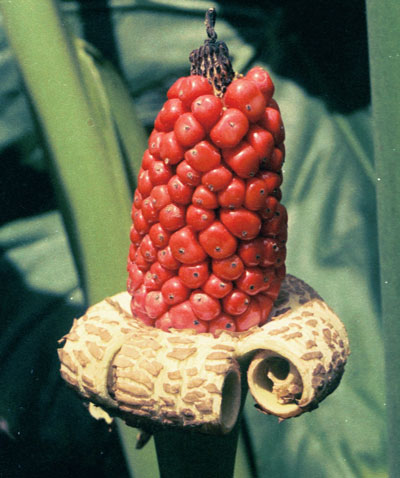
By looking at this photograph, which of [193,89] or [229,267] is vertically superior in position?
[193,89]

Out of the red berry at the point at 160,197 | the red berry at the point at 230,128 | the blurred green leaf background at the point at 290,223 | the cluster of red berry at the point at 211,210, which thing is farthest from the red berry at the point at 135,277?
the blurred green leaf background at the point at 290,223

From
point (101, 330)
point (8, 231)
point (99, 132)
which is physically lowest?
point (8, 231)

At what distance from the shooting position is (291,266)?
121cm

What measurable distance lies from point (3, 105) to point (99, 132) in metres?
0.34

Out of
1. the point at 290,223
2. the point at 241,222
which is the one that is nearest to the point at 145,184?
the point at 241,222

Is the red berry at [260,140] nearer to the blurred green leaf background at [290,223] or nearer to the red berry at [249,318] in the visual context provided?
the red berry at [249,318]

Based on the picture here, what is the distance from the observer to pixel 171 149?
0.70 meters

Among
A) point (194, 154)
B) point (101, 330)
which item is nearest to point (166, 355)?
point (101, 330)

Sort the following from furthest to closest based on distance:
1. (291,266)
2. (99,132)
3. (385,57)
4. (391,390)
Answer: (291,266) → (99,132) → (391,390) → (385,57)

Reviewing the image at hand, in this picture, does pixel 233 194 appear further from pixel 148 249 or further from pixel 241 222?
pixel 148 249

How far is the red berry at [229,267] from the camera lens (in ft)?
2.40

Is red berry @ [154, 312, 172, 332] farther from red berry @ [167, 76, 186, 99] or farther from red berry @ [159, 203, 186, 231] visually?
red berry @ [167, 76, 186, 99]

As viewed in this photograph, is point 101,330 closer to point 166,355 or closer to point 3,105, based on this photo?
point 166,355

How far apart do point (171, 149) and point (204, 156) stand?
0.14 ft
